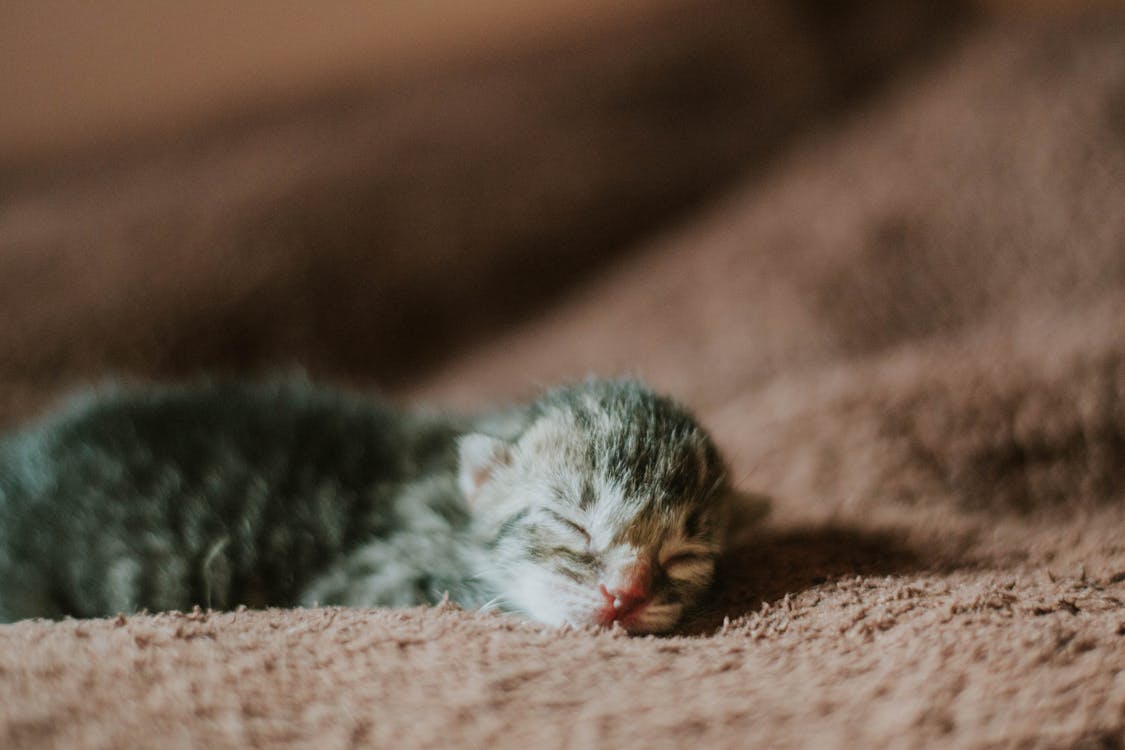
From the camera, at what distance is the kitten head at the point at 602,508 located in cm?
124

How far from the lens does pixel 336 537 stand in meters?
1.51

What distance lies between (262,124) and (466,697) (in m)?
2.47

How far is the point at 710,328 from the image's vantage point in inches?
90.5

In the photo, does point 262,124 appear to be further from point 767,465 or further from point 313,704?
point 313,704

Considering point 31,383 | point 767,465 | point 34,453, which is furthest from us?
point 31,383

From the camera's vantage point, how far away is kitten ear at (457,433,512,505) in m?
1.49

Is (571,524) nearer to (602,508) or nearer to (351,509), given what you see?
(602,508)

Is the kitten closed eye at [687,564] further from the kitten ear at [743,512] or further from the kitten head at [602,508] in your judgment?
the kitten ear at [743,512]

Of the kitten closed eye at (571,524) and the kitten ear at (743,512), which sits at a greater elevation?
the kitten closed eye at (571,524)

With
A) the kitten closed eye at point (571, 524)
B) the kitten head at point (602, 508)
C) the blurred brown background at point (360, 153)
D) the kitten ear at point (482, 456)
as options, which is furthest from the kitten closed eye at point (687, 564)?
the blurred brown background at point (360, 153)

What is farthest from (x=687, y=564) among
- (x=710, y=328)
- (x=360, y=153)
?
(x=360, y=153)

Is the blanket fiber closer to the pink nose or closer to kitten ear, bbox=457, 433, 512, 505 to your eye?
the pink nose

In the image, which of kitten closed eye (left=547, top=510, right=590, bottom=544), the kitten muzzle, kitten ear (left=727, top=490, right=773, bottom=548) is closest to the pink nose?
the kitten muzzle

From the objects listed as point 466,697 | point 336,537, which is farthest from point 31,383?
point 466,697
